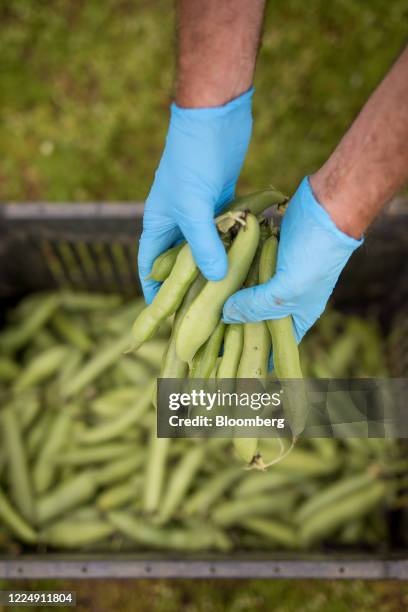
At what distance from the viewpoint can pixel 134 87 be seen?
4.71 meters

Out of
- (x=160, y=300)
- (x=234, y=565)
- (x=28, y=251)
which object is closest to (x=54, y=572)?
(x=234, y=565)

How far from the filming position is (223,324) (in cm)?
213

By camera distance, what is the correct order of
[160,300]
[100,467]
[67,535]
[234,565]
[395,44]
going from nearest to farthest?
[160,300], [234,565], [67,535], [100,467], [395,44]

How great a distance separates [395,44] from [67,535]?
426 centimetres

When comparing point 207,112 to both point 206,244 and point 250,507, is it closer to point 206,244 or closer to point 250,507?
point 206,244

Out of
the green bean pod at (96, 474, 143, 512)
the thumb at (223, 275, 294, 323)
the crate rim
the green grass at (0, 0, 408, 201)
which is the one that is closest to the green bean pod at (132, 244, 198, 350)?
the thumb at (223, 275, 294, 323)

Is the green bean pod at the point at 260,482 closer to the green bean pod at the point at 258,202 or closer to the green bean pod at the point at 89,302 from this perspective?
the green bean pod at the point at 89,302

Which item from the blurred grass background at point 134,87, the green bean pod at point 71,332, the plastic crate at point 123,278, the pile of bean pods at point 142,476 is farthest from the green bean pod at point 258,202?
the blurred grass background at point 134,87

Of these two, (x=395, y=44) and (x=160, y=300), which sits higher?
(x=395, y=44)

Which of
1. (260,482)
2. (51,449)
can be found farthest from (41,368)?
(260,482)

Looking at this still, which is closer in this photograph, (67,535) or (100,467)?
(67,535)

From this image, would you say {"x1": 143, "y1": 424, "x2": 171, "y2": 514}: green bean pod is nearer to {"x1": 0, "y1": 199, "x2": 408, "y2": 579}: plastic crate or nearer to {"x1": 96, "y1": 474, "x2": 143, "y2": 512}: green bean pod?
{"x1": 96, "y1": 474, "x2": 143, "y2": 512}: green bean pod

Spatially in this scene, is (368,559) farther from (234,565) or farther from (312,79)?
(312,79)

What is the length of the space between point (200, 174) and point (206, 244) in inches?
12.8
